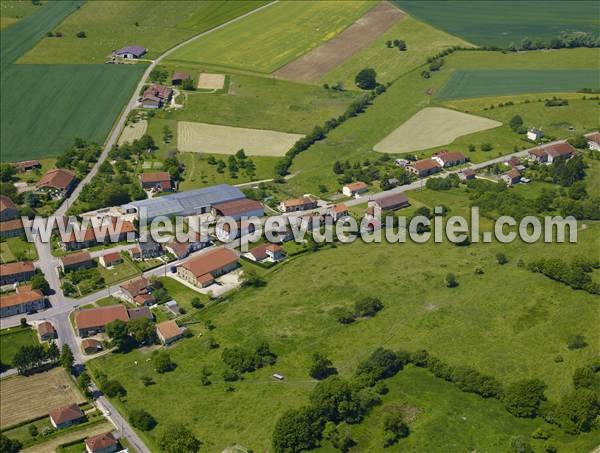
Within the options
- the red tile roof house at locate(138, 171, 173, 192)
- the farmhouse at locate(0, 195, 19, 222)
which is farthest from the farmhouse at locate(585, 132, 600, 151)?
the farmhouse at locate(0, 195, 19, 222)

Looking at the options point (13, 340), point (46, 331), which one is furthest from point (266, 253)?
point (13, 340)

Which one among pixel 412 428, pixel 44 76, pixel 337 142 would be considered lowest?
pixel 412 428

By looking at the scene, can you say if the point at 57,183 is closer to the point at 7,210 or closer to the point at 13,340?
the point at 7,210

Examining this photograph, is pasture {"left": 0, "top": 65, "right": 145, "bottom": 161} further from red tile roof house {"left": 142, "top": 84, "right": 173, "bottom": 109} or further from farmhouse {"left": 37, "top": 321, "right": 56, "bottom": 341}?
farmhouse {"left": 37, "top": 321, "right": 56, "bottom": 341}

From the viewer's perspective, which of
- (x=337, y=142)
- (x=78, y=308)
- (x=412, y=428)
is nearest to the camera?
(x=412, y=428)

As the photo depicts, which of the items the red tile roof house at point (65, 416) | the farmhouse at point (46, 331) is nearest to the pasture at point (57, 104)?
the farmhouse at point (46, 331)

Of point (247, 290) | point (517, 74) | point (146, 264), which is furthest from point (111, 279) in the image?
point (517, 74)

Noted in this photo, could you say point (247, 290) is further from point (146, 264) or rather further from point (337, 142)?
point (337, 142)

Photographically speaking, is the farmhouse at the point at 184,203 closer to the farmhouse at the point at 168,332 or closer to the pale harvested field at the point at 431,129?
the farmhouse at the point at 168,332
